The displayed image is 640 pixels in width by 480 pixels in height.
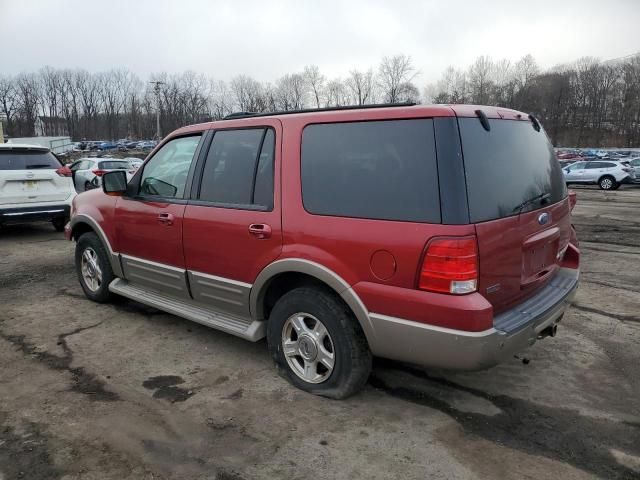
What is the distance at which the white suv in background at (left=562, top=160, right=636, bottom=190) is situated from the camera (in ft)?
83.2

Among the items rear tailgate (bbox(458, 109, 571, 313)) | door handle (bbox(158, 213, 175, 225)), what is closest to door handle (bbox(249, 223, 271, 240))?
door handle (bbox(158, 213, 175, 225))

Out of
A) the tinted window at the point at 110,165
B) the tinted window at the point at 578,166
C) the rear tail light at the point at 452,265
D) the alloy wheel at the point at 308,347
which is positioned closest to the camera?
the rear tail light at the point at 452,265

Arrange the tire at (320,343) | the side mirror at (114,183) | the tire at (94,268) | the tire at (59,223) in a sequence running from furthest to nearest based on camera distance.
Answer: the tire at (59,223), the tire at (94,268), the side mirror at (114,183), the tire at (320,343)

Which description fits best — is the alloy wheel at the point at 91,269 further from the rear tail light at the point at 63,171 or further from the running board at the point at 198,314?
the rear tail light at the point at 63,171

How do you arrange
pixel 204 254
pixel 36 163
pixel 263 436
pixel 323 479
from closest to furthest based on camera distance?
1. pixel 323 479
2. pixel 263 436
3. pixel 204 254
4. pixel 36 163

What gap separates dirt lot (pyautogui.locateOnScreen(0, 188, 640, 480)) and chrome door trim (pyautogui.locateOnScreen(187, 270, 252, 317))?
48cm

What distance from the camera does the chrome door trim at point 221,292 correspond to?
375 centimetres

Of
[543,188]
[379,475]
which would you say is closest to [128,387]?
[379,475]

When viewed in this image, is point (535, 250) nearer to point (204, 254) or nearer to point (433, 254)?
point (433, 254)

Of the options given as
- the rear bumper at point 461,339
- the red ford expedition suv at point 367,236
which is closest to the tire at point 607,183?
the red ford expedition suv at point 367,236

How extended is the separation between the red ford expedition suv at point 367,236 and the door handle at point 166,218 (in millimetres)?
13

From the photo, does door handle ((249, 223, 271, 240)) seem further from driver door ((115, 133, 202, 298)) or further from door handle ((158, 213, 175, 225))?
door handle ((158, 213, 175, 225))

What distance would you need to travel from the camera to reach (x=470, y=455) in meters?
2.81

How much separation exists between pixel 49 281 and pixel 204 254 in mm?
3663
